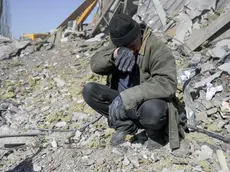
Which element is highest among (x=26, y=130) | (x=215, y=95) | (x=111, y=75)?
(x=111, y=75)

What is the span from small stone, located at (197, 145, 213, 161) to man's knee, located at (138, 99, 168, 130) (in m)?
0.49

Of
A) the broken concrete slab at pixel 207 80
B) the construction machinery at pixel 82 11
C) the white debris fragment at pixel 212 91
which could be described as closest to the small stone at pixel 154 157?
the white debris fragment at pixel 212 91

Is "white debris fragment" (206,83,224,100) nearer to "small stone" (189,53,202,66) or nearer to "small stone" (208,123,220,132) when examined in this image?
"small stone" (208,123,220,132)

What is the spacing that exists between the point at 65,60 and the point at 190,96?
311 centimetres

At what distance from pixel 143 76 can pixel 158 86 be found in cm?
25

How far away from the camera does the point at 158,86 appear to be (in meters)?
2.86

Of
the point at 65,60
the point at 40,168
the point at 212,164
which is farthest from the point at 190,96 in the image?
the point at 65,60

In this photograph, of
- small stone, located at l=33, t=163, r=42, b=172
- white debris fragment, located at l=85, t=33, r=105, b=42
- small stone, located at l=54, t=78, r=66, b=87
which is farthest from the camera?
white debris fragment, located at l=85, t=33, r=105, b=42

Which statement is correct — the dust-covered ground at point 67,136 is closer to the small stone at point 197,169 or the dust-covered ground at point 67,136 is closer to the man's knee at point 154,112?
the small stone at point 197,169

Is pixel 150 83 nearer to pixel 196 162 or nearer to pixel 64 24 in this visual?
pixel 196 162

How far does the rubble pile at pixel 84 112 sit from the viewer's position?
9.98 ft

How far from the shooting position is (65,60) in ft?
21.0

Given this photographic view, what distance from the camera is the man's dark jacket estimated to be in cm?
286

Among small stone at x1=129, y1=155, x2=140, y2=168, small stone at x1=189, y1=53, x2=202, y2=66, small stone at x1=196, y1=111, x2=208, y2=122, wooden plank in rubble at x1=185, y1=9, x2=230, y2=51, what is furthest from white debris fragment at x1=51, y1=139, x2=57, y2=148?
wooden plank in rubble at x1=185, y1=9, x2=230, y2=51
